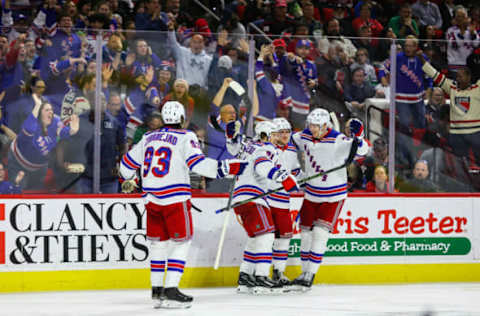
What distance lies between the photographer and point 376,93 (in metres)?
7.64

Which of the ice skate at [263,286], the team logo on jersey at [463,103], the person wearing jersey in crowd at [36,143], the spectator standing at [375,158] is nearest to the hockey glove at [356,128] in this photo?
the spectator standing at [375,158]

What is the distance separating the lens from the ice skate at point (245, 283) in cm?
680

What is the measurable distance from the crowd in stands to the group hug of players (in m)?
0.39

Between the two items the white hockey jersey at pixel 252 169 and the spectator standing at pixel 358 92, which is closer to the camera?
the white hockey jersey at pixel 252 169

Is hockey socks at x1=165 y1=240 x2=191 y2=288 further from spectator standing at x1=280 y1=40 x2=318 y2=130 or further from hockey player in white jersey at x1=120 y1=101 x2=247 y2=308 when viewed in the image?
spectator standing at x1=280 y1=40 x2=318 y2=130

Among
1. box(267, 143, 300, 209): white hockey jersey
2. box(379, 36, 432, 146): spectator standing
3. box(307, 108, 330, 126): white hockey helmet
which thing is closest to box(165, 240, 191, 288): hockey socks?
box(267, 143, 300, 209): white hockey jersey

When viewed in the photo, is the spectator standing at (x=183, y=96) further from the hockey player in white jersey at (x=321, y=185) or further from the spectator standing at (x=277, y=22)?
the spectator standing at (x=277, y=22)

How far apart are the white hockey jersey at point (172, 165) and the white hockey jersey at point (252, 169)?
628mm

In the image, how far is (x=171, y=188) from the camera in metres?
6.04

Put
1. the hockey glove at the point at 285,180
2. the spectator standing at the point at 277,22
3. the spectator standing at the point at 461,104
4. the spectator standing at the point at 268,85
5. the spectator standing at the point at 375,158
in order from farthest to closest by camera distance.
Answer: the spectator standing at the point at 277,22, the spectator standing at the point at 461,104, the spectator standing at the point at 375,158, the spectator standing at the point at 268,85, the hockey glove at the point at 285,180

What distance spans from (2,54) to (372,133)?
10.4 ft

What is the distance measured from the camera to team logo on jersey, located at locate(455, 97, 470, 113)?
25.6ft

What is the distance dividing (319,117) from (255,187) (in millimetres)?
777

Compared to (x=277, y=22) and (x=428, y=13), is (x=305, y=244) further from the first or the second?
(x=428, y=13)
